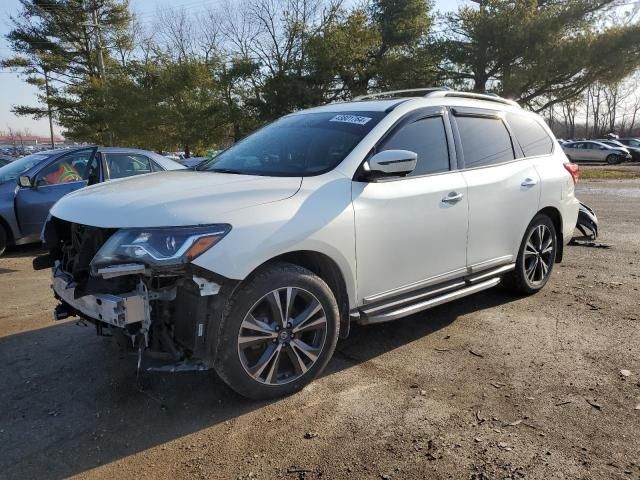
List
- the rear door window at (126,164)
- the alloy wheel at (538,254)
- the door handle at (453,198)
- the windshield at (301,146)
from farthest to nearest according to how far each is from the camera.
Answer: the rear door window at (126,164), the alloy wheel at (538,254), the door handle at (453,198), the windshield at (301,146)

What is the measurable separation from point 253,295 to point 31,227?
235 inches

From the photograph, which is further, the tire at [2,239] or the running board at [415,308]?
the tire at [2,239]

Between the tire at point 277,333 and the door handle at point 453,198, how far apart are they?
129cm

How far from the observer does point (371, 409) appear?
3.03 m

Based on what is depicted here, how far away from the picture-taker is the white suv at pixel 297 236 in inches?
109

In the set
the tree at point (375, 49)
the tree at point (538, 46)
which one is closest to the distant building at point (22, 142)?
the tree at point (375, 49)

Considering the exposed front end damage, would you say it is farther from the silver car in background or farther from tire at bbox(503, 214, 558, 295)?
the silver car in background

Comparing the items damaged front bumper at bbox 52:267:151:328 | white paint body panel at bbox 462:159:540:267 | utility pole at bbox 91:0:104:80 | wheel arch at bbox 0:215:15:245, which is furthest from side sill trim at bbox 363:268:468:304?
utility pole at bbox 91:0:104:80

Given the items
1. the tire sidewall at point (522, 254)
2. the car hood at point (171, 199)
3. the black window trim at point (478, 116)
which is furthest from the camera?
the tire sidewall at point (522, 254)

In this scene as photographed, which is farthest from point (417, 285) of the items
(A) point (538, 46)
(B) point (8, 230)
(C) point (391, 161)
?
(A) point (538, 46)

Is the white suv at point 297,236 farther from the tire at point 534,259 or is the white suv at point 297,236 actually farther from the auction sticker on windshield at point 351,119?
the tire at point 534,259

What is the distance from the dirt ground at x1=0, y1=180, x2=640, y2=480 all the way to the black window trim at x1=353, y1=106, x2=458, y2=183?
1.31m

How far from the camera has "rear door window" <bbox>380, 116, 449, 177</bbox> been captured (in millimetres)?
3760

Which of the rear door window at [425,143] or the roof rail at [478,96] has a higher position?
the roof rail at [478,96]
